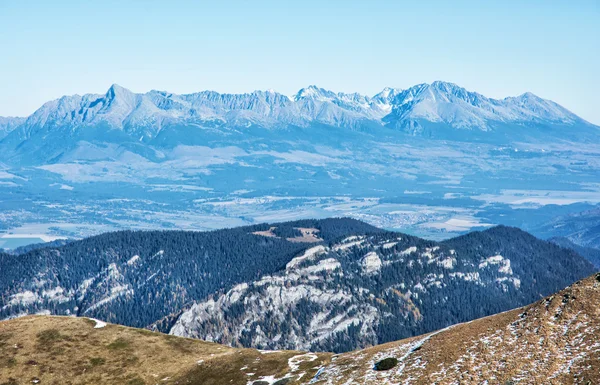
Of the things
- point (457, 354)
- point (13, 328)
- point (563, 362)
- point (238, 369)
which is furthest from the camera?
point (13, 328)

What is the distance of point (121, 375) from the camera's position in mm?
130875

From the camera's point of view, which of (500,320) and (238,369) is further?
(238,369)

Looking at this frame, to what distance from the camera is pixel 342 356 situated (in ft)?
400

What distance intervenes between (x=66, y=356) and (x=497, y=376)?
309 ft

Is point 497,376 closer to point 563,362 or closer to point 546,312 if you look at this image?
point 563,362

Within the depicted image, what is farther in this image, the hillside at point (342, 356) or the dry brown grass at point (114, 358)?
the dry brown grass at point (114, 358)

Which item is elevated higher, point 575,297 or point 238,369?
point 575,297

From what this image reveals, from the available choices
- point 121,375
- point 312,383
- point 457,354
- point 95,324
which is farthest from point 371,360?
point 95,324

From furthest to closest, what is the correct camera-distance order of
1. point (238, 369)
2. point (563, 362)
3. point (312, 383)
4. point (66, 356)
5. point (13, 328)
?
point (13, 328) < point (66, 356) < point (238, 369) < point (312, 383) < point (563, 362)

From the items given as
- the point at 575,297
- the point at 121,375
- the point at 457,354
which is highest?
the point at 575,297

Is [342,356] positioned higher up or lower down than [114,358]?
higher up

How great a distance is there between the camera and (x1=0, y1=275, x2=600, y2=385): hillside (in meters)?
88.6

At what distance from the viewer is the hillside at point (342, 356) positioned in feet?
291

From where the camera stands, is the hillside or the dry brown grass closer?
the hillside
